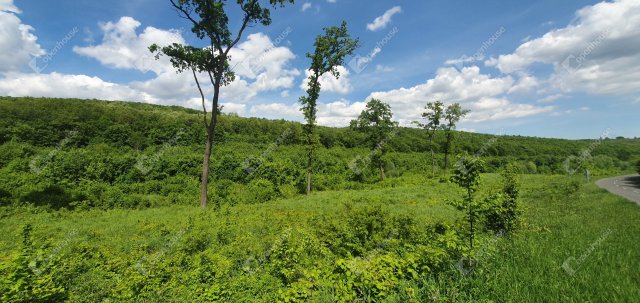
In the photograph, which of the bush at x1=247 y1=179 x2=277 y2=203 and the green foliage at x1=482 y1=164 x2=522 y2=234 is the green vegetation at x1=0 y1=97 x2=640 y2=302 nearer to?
the green foliage at x1=482 y1=164 x2=522 y2=234

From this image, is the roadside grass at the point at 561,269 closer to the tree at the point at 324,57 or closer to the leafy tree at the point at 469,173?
the leafy tree at the point at 469,173

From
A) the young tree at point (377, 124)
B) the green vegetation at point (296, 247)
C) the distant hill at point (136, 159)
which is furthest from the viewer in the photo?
the young tree at point (377, 124)

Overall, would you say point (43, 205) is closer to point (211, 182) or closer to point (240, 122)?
point (211, 182)

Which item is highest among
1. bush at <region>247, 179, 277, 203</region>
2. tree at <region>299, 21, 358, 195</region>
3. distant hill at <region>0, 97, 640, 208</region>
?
tree at <region>299, 21, 358, 195</region>

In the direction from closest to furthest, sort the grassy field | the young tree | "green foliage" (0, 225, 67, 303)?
"green foliage" (0, 225, 67, 303) < the grassy field < the young tree

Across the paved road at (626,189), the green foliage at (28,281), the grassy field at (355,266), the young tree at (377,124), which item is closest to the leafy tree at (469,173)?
the grassy field at (355,266)

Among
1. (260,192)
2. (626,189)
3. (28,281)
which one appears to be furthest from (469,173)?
(626,189)

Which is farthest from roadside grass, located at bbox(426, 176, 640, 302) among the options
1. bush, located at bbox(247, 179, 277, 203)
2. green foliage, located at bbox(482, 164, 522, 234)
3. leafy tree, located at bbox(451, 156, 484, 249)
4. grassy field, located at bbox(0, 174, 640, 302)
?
bush, located at bbox(247, 179, 277, 203)

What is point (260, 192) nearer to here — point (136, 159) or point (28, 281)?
point (136, 159)

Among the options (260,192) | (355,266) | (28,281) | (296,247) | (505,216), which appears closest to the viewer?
(28,281)

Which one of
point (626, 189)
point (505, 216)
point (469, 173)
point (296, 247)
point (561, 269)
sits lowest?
point (296, 247)

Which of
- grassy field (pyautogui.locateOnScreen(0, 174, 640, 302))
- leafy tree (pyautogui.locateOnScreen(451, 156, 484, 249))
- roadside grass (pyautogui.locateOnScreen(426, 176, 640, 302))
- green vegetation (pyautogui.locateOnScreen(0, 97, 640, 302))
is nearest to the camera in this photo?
roadside grass (pyautogui.locateOnScreen(426, 176, 640, 302))

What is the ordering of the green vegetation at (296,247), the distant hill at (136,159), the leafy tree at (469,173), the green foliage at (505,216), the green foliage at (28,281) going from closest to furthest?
the green foliage at (28,281)
the green vegetation at (296,247)
the leafy tree at (469,173)
the green foliage at (505,216)
the distant hill at (136,159)

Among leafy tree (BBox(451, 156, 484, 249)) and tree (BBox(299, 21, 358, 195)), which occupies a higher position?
tree (BBox(299, 21, 358, 195))
